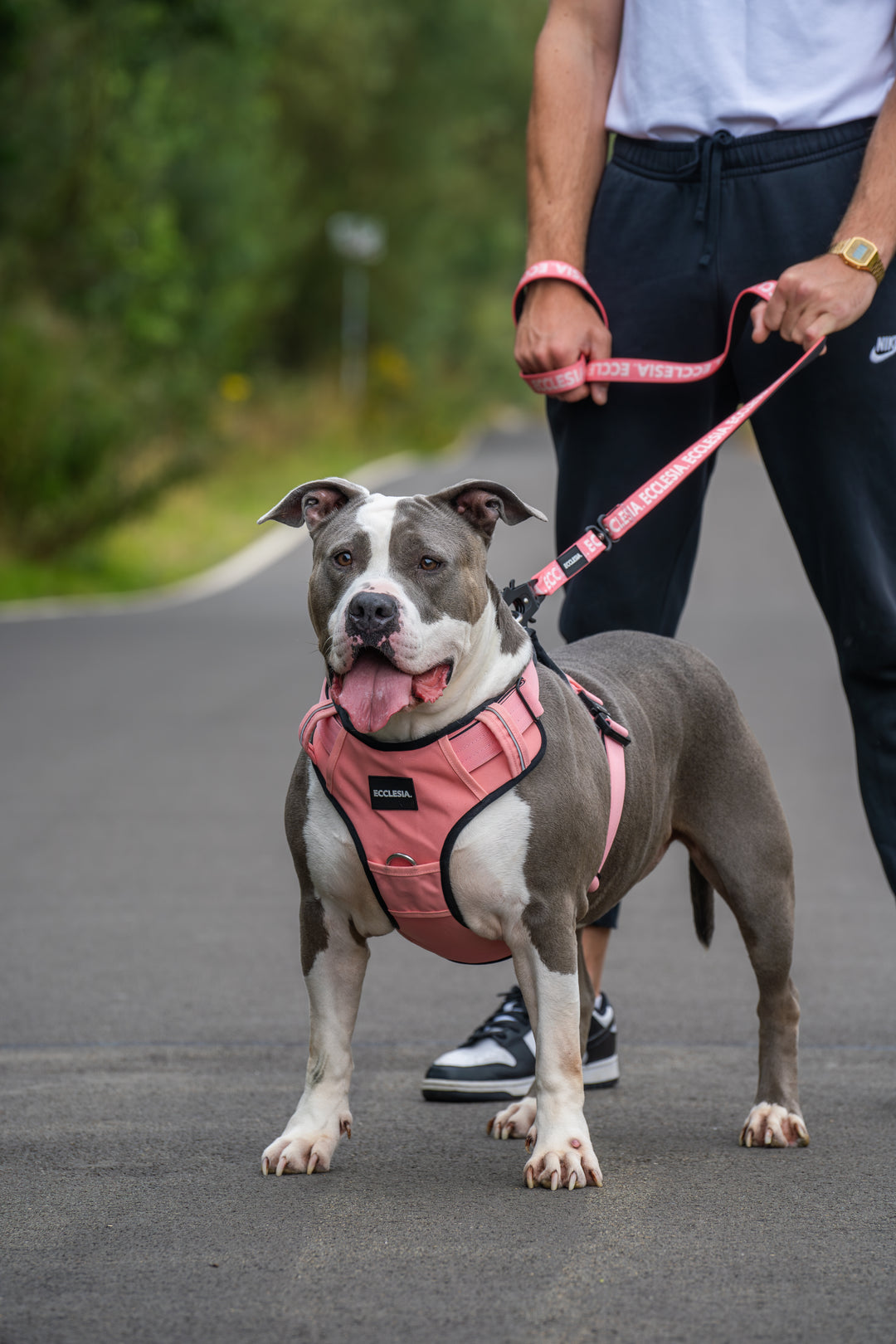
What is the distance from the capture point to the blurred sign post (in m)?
34.5

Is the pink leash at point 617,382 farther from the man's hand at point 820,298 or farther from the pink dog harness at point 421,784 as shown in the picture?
the pink dog harness at point 421,784

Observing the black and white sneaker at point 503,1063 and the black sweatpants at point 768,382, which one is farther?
the black and white sneaker at point 503,1063

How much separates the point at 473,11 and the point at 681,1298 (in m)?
38.9

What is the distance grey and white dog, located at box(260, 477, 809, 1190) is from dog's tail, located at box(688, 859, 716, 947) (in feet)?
1.13

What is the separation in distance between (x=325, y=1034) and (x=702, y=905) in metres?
1.08

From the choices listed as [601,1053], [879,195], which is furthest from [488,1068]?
[879,195]

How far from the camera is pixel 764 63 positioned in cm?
366

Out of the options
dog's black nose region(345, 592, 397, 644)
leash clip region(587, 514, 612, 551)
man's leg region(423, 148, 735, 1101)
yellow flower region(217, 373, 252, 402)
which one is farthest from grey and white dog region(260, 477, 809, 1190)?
yellow flower region(217, 373, 252, 402)

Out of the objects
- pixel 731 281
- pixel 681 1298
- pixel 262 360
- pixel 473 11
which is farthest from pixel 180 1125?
pixel 473 11

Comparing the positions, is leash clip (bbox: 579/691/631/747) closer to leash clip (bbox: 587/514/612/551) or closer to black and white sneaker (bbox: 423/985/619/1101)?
leash clip (bbox: 587/514/612/551)

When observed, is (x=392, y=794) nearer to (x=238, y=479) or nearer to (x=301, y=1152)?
(x=301, y=1152)

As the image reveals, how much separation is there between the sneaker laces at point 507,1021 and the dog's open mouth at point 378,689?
1063 millimetres

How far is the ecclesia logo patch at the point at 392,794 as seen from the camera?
3037mm

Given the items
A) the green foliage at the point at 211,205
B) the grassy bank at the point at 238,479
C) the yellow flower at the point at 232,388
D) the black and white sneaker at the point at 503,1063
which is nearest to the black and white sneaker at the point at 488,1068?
the black and white sneaker at the point at 503,1063
